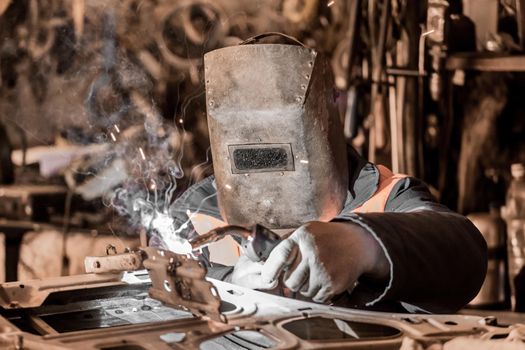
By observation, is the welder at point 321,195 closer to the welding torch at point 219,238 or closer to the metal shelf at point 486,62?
the welding torch at point 219,238

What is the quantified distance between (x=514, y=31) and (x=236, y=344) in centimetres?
403

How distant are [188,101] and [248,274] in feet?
9.33

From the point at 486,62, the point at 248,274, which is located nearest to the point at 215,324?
the point at 248,274

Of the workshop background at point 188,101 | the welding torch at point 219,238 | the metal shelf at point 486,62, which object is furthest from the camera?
the workshop background at point 188,101

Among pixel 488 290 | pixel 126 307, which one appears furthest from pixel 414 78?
pixel 126 307

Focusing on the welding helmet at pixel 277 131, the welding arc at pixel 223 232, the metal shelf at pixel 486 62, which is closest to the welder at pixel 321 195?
the welding helmet at pixel 277 131

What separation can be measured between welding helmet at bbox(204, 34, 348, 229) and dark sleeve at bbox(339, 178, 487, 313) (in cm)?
29

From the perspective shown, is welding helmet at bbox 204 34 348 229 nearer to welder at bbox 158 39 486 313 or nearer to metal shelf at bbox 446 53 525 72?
welder at bbox 158 39 486 313

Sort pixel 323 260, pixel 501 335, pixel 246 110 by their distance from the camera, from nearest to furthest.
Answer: pixel 501 335 < pixel 323 260 < pixel 246 110

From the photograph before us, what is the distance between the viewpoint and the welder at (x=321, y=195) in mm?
2180

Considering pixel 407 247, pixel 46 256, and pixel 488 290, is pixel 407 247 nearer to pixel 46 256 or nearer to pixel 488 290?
pixel 488 290

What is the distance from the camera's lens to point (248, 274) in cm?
235

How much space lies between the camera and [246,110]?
8.02 ft

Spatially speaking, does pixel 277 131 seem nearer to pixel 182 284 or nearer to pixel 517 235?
pixel 182 284
